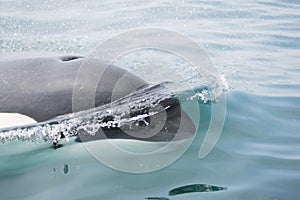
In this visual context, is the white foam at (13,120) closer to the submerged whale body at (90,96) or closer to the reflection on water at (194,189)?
the submerged whale body at (90,96)

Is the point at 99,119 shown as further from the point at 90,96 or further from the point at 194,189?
the point at 194,189

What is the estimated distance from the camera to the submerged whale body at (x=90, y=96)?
199 inches

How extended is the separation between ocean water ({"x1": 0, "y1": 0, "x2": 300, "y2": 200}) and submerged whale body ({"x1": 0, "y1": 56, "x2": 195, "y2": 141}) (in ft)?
1.02

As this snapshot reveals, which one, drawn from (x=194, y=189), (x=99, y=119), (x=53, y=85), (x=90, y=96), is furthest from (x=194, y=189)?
(x=53, y=85)

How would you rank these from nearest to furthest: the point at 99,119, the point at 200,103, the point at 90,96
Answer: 1. the point at 99,119
2. the point at 90,96
3. the point at 200,103

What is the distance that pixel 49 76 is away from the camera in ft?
17.6

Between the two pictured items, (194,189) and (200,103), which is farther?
(200,103)

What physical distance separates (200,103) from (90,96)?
1679mm

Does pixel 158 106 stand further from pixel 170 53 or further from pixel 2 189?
pixel 170 53

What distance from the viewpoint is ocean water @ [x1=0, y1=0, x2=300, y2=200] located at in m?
4.43

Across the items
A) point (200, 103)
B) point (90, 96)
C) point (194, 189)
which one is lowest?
point (194, 189)

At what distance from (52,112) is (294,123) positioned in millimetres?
2855

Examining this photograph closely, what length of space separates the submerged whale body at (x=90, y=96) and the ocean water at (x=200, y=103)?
312 mm

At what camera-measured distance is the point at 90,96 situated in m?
5.20
